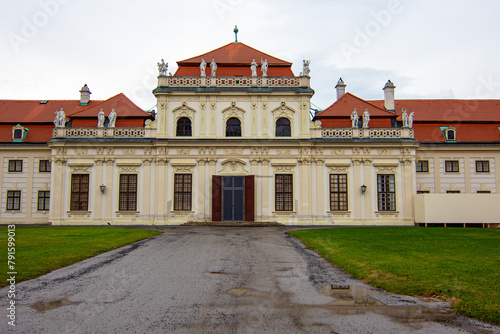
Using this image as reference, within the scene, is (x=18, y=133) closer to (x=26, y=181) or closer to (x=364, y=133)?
(x=26, y=181)

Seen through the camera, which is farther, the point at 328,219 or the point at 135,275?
the point at 328,219

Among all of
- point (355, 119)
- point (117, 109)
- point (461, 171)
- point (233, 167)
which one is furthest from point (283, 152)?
point (461, 171)

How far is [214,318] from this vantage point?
23.3ft

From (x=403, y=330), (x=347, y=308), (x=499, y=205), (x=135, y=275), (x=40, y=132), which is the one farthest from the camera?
(x=40, y=132)

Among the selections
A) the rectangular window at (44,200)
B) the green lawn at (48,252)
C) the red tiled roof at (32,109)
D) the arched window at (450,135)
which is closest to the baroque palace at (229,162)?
the rectangular window at (44,200)

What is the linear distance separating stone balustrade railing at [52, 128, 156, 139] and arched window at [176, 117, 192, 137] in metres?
1.91

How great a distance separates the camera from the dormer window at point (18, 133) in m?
34.8

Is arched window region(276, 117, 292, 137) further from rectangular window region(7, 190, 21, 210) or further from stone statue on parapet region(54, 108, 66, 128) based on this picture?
rectangular window region(7, 190, 21, 210)

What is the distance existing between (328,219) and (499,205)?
481 inches

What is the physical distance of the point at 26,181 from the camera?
34.4 m

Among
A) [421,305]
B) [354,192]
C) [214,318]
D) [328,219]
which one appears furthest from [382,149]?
[214,318]

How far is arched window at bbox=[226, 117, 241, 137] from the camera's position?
109 ft

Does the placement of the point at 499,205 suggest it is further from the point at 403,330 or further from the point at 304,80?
the point at 403,330

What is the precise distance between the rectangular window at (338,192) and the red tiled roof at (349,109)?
5.16 metres
